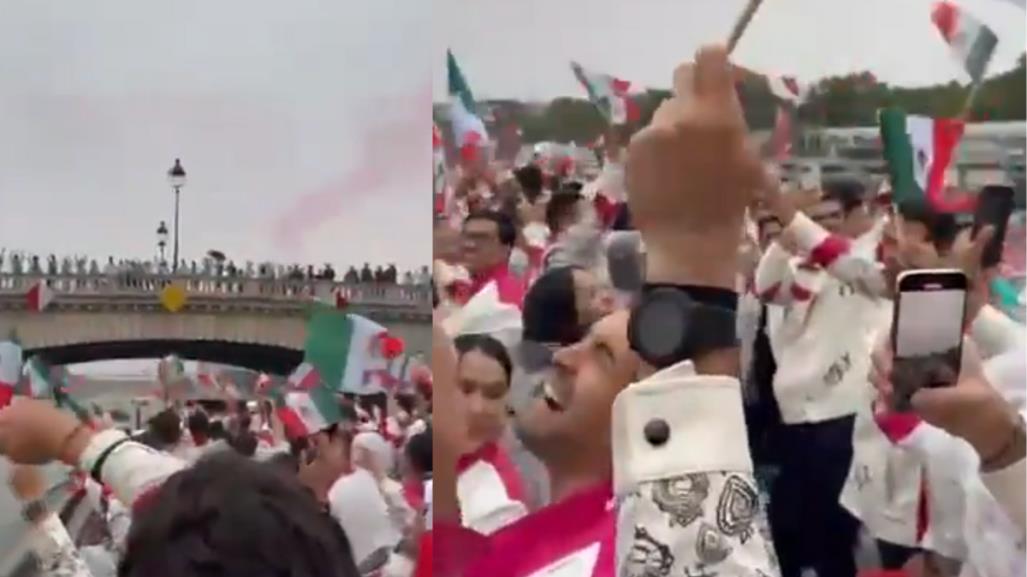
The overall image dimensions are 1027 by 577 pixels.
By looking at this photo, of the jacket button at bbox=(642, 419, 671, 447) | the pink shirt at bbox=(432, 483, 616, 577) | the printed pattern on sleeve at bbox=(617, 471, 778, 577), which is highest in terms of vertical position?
the jacket button at bbox=(642, 419, 671, 447)

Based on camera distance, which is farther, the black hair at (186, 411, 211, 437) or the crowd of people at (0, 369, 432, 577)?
the black hair at (186, 411, 211, 437)

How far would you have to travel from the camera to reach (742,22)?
145cm

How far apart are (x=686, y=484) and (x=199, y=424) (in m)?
1.01

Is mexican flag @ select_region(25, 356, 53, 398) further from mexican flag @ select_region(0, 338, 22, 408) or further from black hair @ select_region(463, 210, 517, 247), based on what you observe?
black hair @ select_region(463, 210, 517, 247)

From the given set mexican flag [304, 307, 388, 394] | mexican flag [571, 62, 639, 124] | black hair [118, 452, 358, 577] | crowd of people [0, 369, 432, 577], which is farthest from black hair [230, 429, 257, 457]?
black hair [118, 452, 358, 577]

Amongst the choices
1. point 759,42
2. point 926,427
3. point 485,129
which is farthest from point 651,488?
point 485,129

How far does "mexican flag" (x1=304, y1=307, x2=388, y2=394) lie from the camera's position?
182 centimetres

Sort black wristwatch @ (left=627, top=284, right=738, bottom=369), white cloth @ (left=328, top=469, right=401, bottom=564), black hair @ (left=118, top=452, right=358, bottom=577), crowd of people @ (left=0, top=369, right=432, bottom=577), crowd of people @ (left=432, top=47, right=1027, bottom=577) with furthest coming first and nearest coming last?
white cloth @ (left=328, top=469, right=401, bottom=564), crowd of people @ (left=0, top=369, right=432, bottom=577), crowd of people @ (left=432, top=47, right=1027, bottom=577), black wristwatch @ (left=627, top=284, right=738, bottom=369), black hair @ (left=118, top=452, right=358, bottom=577)

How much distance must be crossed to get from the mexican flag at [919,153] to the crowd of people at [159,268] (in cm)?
64

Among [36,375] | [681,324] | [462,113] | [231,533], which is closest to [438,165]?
[462,113]

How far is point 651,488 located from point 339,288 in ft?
3.24

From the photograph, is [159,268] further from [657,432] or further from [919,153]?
[657,432]

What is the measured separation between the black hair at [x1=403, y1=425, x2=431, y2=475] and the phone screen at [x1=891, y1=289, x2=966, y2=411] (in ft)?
1.96

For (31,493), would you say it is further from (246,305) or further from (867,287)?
(867,287)
